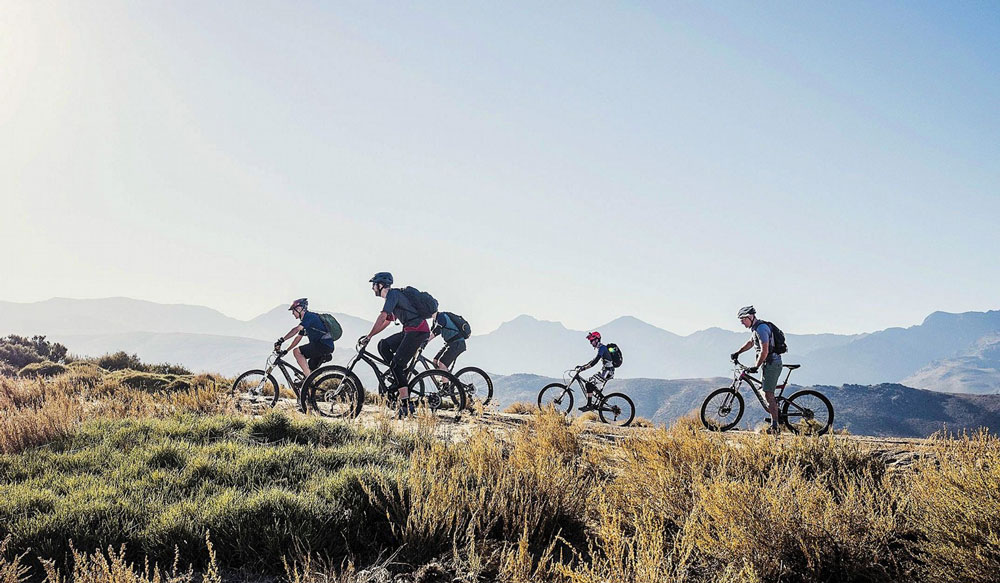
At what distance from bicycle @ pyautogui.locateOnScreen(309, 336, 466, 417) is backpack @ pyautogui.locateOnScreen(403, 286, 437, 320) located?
701mm

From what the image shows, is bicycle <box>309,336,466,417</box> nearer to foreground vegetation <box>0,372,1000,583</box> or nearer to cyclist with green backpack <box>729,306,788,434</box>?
foreground vegetation <box>0,372,1000,583</box>

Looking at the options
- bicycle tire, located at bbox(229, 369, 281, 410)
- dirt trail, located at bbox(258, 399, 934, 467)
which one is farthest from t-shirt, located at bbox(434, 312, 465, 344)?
bicycle tire, located at bbox(229, 369, 281, 410)

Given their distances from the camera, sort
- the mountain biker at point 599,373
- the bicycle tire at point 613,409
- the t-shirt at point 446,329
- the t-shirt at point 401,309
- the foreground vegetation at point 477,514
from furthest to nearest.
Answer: the bicycle tire at point 613,409 < the mountain biker at point 599,373 < the t-shirt at point 446,329 < the t-shirt at point 401,309 < the foreground vegetation at point 477,514

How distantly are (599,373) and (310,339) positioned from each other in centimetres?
700

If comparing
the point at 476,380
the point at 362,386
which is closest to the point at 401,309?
the point at 362,386

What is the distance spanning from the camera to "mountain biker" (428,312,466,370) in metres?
11.7

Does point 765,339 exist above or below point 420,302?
below

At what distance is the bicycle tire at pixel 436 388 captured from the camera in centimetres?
991

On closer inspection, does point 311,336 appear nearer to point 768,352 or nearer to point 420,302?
point 420,302

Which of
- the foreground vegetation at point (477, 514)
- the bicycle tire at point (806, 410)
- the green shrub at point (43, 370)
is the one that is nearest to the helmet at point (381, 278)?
the foreground vegetation at point (477, 514)

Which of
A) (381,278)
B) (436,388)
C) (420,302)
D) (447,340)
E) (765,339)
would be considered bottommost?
Answer: (436,388)

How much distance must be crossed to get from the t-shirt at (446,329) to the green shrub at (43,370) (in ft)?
48.0

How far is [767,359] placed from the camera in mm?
9766

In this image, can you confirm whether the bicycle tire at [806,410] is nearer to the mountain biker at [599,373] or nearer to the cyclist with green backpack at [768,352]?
the cyclist with green backpack at [768,352]
